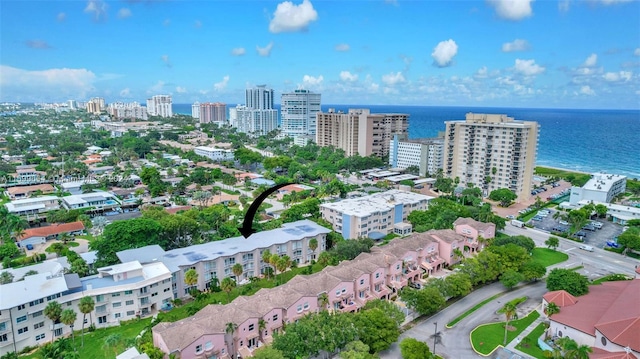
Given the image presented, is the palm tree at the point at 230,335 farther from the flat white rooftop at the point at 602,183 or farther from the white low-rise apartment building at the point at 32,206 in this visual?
the flat white rooftop at the point at 602,183

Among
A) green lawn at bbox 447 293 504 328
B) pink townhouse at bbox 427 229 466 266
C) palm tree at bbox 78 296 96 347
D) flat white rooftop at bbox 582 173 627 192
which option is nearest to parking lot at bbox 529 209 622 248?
flat white rooftop at bbox 582 173 627 192

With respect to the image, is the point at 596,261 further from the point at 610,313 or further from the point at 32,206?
the point at 32,206

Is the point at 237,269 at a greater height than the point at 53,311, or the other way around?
the point at 53,311

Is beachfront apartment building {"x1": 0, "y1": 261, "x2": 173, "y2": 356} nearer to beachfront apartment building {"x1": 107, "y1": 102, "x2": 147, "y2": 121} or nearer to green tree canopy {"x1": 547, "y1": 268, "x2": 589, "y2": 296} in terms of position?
green tree canopy {"x1": 547, "y1": 268, "x2": 589, "y2": 296}

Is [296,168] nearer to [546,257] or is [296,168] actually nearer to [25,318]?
Result: [546,257]

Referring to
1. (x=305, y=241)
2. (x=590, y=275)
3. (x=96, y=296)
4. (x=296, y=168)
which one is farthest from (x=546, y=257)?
(x=296, y=168)

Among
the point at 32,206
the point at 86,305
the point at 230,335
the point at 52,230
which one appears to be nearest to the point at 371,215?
the point at 230,335
